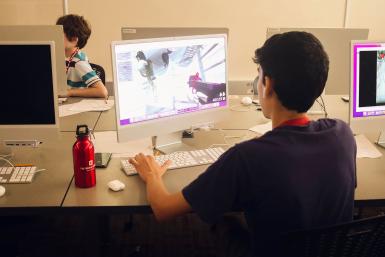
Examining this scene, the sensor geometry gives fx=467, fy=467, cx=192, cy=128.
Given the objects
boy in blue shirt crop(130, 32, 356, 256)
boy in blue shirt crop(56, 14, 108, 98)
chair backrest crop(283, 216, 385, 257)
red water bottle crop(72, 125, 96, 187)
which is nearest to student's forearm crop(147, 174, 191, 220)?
boy in blue shirt crop(130, 32, 356, 256)

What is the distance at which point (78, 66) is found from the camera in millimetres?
3025

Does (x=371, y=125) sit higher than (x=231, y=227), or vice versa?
(x=371, y=125)

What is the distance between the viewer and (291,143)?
1.28 meters

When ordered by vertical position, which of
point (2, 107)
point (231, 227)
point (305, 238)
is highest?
point (2, 107)

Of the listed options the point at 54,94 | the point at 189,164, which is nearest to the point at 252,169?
the point at 189,164

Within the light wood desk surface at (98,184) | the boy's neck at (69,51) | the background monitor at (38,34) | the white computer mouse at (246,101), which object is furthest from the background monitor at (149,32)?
the boy's neck at (69,51)

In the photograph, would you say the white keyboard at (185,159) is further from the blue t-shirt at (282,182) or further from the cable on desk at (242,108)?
the cable on desk at (242,108)

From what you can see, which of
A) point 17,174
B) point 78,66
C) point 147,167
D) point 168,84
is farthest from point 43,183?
point 78,66

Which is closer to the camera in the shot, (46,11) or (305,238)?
(305,238)

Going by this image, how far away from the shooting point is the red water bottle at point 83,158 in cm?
166

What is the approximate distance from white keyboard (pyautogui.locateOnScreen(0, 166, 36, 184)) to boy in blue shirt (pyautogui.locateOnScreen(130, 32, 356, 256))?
714 mm

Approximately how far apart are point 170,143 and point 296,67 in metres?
0.98

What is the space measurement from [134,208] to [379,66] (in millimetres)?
1229

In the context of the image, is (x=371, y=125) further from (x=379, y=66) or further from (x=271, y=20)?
(x=271, y=20)
